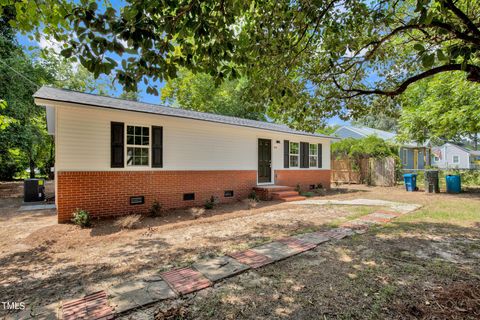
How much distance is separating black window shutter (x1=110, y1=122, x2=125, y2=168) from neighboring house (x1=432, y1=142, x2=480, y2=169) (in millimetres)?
41790

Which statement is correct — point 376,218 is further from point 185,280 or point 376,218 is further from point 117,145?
point 117,145

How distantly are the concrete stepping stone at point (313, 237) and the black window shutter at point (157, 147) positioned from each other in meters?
5.09

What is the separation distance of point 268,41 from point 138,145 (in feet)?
17.7

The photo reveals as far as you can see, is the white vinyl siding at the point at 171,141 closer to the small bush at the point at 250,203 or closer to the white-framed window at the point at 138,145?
the white-framed window at the point at 138,145

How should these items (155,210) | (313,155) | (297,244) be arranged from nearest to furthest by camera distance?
1. (297,244)
2. (155,210)
3. (313,155)

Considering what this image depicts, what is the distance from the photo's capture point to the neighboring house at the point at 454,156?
34.9 meters

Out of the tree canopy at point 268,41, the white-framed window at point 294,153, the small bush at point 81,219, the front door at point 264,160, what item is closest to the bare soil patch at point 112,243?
the small bush at point 81,219

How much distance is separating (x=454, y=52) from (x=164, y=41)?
318cm

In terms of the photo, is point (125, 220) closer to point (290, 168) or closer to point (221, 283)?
point (221, 283)

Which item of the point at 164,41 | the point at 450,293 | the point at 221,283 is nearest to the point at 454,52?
the point at 450,293

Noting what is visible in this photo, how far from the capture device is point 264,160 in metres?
11.2

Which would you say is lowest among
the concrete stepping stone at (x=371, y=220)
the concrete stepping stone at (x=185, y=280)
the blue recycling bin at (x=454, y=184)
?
the concrete stepping stone at (x=371, y=220)

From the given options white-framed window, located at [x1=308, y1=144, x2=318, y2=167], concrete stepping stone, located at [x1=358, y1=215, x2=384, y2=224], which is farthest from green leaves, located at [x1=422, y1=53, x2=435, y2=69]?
white-framed window, located at [x1=308, y1=144, x2=318, y2=167]

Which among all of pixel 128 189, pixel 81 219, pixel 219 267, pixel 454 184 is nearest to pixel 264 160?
pixel 128 189
